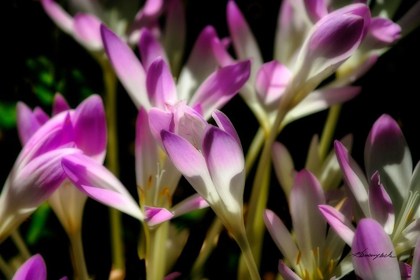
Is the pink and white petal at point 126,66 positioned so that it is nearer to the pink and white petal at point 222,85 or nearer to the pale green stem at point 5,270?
the pink and white petal at point 222,85

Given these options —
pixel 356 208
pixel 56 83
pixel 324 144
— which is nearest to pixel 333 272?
pixel 356 208

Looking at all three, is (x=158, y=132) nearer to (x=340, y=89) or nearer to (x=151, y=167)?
(x=151, y=167)

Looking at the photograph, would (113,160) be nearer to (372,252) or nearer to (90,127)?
(90,127)

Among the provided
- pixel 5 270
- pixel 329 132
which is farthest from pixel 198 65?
pixel 5 270

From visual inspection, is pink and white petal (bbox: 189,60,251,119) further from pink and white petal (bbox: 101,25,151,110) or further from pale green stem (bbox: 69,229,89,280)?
pale green stem (bbox: 69,229,89,280)

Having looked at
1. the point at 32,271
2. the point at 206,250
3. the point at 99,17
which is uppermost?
the point at 99,17

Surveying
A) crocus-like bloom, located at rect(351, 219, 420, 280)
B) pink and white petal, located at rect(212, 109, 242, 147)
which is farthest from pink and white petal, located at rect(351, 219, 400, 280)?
pink and white petal, located at rect(212, 109, 242, 147)
